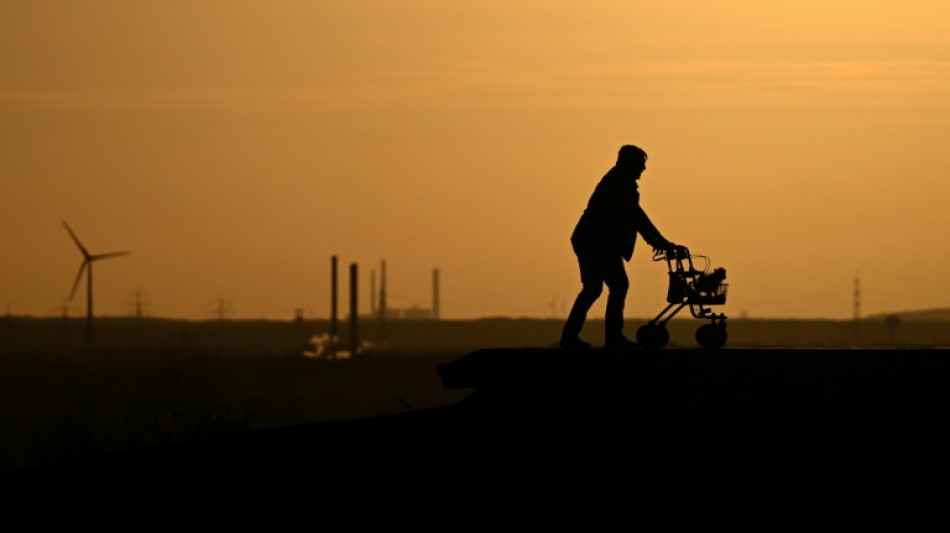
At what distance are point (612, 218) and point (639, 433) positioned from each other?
3743mm

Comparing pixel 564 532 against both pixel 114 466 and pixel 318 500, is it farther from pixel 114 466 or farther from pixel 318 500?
pixel 114 466

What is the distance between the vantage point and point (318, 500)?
16.3 metres

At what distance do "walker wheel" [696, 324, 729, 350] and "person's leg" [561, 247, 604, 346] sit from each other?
163 centimetres

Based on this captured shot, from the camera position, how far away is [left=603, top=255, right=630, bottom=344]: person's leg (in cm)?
2048

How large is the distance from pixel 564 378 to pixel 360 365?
4533 inches

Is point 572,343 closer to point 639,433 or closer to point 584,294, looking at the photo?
point 584,294

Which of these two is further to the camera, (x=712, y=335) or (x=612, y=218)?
(x=712, y=335)

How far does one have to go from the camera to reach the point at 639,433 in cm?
1720

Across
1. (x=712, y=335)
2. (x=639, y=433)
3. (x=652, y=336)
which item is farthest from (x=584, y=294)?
(x=639, y=433)

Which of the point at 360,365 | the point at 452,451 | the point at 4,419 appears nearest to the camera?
the point at 452,451

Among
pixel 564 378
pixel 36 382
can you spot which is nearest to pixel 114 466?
pixel 564 378

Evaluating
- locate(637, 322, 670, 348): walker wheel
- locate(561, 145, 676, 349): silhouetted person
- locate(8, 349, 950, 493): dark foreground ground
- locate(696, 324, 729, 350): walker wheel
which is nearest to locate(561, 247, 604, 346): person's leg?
locate(561, 145, 676, 349): silhouetted person

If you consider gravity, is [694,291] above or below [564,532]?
above

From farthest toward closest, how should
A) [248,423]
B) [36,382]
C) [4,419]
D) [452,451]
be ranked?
[36,382], [4,419], [248,423], [452,451]
